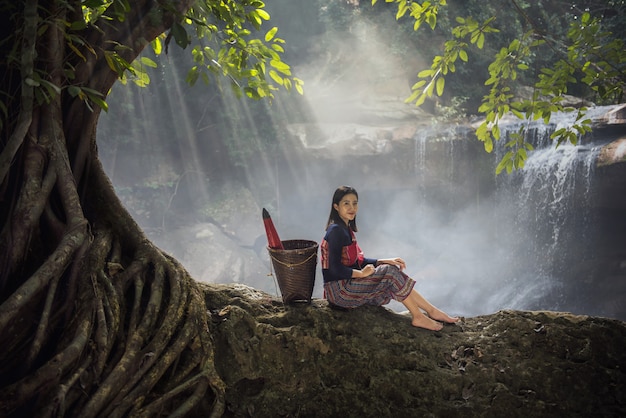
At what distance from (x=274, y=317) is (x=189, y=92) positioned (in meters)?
14.3

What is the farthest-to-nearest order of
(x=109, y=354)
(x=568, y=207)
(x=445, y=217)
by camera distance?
1. (x=445, y=217)
2. (x=568, y=207)
3. (x=109, y=354)

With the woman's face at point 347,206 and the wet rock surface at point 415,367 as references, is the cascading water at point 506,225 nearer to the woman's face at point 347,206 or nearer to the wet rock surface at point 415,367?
the wet rock surface at point 415,367

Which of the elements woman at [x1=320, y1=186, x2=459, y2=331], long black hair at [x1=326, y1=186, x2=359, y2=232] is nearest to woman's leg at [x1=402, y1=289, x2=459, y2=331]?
woman at [x1=320, y1=186, x2=459, y2=331]

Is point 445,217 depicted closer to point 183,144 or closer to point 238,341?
point 183,144

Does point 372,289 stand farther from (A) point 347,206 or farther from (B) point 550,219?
(B) point 550,219

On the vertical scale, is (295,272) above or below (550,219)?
above

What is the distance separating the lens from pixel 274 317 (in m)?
2.85

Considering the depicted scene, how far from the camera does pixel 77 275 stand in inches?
88.2

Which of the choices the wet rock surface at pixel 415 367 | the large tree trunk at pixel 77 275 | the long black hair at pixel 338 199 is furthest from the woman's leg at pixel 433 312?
the large tree trunk at pixel 77 275

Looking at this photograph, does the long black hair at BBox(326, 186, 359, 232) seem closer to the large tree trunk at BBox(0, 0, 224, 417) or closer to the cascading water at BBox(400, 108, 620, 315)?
the large tree trunk at BBox(0, 0, 224, 417)

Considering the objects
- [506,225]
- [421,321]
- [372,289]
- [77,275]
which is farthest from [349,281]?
[506,225]

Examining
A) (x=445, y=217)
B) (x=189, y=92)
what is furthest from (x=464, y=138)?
(x=189, y=92)

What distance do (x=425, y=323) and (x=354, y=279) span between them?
59 centimetres

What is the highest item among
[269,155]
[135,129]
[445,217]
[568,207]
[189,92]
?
[189,92]
